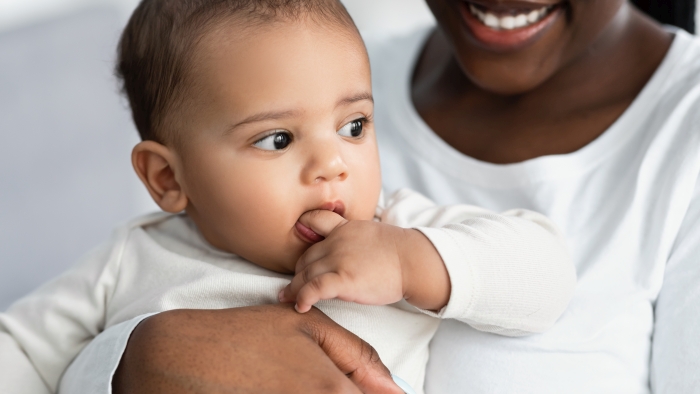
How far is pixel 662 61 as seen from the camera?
1.50m

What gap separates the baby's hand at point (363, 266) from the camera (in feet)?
3.47

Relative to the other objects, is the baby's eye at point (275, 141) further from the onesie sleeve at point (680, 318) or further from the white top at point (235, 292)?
the onesie sleeve at point (680, 318)

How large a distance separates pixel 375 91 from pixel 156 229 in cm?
69

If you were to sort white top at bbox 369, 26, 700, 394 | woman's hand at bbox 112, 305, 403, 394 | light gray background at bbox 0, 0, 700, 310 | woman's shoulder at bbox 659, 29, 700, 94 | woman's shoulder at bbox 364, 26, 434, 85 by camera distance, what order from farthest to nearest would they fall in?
light gray background at bbox 0, 0, 700, 310 → woman's shoulder at bbox 364, 26, 434, 85 → woman's shoulder at bbox 659, 29, 700, 94 → white top at bbox 369, 26, 700, 394 → woman's hand at bbox 112, 305, 403, 394

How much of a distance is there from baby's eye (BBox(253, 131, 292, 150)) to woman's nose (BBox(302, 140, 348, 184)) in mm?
49

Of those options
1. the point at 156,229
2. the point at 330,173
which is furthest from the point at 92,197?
the point at 330,173

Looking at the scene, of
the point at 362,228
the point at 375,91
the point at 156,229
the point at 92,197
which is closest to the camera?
the point at 362,228

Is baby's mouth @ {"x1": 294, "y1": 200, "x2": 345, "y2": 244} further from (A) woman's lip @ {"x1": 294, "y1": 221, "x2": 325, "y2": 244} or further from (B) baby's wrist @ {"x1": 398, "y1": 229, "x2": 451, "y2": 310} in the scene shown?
(B) baby's wrist @ {"x1": 398, "y1": 229, "x2": 451, "y2": 310}

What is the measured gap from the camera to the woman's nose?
3.73 ft

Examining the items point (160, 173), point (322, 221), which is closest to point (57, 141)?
point (160, 173)

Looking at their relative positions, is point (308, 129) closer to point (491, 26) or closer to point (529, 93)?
point (491, 26)

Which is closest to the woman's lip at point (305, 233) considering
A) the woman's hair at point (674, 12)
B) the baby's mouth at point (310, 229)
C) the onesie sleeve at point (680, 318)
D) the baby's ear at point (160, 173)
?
the baby's mouth at point (310, 229)

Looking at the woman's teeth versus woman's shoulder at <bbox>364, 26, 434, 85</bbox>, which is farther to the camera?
woman's shoulder at <bbox>364, 26, 434, 85</bbox>

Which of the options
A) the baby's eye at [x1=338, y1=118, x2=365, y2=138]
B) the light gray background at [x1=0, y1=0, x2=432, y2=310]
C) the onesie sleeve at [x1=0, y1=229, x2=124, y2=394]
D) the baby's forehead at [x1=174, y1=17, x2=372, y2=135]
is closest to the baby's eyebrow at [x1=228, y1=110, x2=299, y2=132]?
the baby's forehead at [x1=174, y1=17, x2=372, y2=135]
